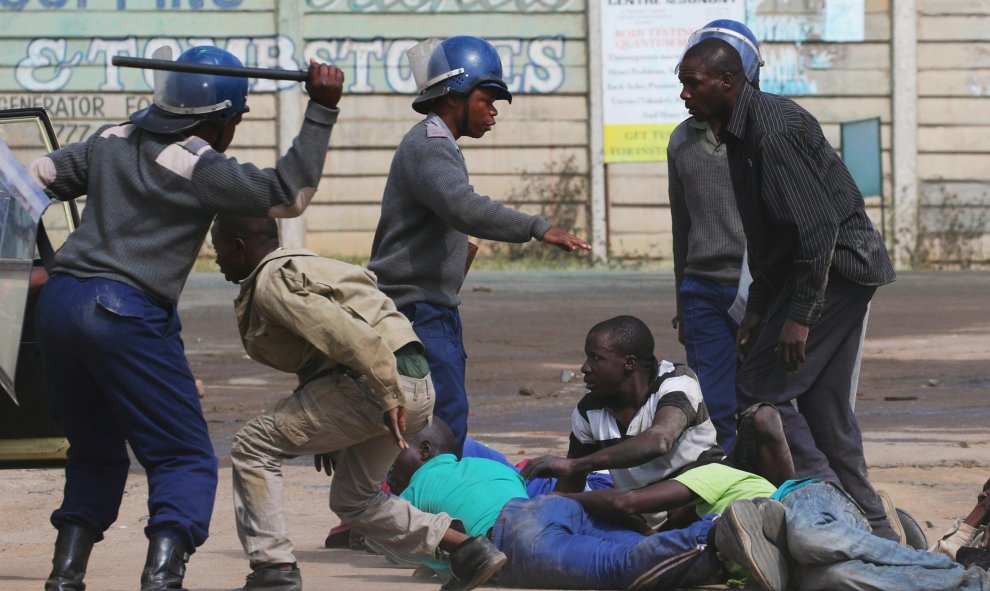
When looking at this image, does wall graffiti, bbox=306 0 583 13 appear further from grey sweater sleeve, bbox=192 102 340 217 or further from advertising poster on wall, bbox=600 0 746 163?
grey sweater sleeve, bbox=192 102 340 217

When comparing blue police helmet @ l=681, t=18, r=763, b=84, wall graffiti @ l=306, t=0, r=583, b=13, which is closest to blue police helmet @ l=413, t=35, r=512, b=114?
blue police helmet @ l=681, t=18, r=763, b=84

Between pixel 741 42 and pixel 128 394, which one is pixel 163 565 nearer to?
pixel 128 394

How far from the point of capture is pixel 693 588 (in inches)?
197

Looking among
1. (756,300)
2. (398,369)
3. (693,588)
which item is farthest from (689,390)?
(398,369)

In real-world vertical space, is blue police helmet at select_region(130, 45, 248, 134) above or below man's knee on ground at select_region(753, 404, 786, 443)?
above

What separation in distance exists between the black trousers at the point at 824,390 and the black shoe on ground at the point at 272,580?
5.30ft

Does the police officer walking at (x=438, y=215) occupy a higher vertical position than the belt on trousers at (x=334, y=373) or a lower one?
higher

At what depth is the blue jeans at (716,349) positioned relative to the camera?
21.7 ft

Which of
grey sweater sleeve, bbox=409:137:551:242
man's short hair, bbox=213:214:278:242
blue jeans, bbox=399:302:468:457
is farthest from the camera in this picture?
blue jeans, bbox=399:302:468:457

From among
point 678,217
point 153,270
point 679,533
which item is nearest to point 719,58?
point 679,533

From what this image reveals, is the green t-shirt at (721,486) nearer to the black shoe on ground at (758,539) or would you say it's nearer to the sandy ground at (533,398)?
the black shoe on ground at (758,539)

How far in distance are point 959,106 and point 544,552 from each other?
50.1 feet

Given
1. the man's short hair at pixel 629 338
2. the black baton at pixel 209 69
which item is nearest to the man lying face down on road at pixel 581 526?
the man's short hair at pixel 629 338

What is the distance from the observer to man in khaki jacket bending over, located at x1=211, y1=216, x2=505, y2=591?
4.56 metres
